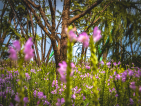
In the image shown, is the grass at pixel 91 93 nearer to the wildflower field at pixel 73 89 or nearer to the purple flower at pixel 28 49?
the wildflower field at pixel 73 89

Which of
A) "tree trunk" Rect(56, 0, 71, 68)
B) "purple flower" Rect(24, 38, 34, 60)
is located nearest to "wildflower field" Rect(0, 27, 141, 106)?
"purple flower" Rect(24, 38, 34, 60)

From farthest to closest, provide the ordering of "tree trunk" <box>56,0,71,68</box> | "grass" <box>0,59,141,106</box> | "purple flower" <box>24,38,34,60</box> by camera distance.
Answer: "tree trunk" <box>56,0,71,68</box>, "grass" <box>0,59,141,106</box>, "purple flower" <box>24,38,34,60</box>

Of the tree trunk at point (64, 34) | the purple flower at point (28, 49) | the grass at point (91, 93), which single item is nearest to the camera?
the purple flower at point (28, 49)

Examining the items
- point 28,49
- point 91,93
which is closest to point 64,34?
point 91,93

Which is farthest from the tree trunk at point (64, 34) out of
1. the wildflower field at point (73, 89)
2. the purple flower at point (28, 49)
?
the purple flower at point (28, 49)

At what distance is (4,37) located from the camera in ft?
20.5

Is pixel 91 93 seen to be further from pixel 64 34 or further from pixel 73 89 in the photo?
pixel 64 34

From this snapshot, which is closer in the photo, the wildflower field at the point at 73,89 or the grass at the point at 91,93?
the wildflower field at the point at 73,89

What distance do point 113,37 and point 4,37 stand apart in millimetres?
5708

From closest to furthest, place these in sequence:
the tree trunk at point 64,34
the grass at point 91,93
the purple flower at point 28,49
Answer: the purple flower at point 28,49, the grass at point 91,93, the tree trunk at point 64,34

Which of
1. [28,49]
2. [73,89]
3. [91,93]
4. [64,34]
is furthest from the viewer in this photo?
[64,34]

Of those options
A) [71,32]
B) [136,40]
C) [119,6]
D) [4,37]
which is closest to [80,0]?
[119,6]

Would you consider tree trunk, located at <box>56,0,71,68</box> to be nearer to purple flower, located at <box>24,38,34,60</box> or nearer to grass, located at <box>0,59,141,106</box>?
grass, located at <box>0,59,141,106</box>

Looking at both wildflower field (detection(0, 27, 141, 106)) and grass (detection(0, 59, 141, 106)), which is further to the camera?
grass (detection(0, 59, 141, 106))
